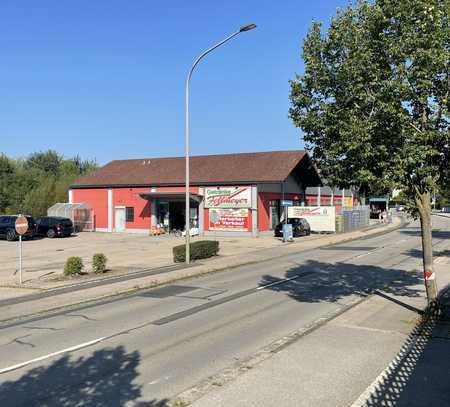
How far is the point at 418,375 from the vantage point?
6605 millimetres

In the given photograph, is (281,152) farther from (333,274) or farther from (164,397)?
(164,397)

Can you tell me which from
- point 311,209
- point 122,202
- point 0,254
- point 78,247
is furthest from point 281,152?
point 0,254

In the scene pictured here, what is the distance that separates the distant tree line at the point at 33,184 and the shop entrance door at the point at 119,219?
1101cm

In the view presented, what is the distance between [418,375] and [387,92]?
15.9ft

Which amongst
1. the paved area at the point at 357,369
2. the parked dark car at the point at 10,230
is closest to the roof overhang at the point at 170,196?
the parked dark car at the point at 10,230

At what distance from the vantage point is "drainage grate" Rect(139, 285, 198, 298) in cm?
1359

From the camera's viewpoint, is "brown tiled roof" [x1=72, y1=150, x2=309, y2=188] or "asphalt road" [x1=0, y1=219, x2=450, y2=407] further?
"brown tiled roof" [x1=72, y1=150, x2=309, y2=188]

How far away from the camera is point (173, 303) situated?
12.2 metres

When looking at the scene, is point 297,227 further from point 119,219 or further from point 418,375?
point 418,375

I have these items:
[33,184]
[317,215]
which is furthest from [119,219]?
[33,184]

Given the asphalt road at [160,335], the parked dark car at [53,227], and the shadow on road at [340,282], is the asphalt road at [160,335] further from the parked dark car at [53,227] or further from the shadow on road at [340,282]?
the parked dark car at [53,227]

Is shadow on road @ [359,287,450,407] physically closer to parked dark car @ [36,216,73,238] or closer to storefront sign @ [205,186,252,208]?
storefront sign @ [205,186,252,208]

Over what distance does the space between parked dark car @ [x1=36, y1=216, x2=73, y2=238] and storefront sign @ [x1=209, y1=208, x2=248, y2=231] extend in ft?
37.8

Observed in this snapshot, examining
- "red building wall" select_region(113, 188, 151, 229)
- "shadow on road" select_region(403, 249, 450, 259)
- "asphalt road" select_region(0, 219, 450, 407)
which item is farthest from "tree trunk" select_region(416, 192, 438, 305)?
"red building wall" select_region(113, 188, 151, 229)
